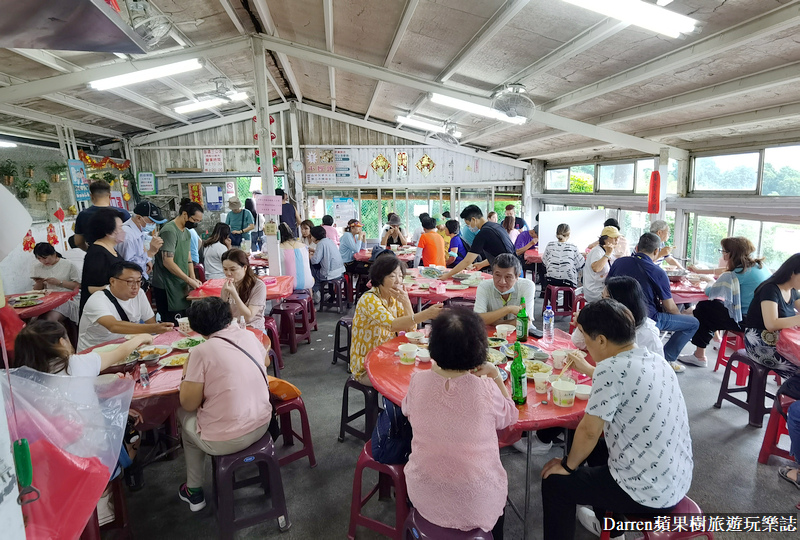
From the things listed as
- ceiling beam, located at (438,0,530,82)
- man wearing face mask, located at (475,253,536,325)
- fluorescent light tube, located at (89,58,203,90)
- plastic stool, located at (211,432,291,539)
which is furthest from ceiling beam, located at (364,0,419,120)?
plastic stool, located at (211,432,291,539)

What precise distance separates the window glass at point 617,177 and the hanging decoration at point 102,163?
10.3m

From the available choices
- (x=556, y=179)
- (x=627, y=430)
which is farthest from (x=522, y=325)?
(x=556, y=179)

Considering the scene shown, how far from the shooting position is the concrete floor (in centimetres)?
249

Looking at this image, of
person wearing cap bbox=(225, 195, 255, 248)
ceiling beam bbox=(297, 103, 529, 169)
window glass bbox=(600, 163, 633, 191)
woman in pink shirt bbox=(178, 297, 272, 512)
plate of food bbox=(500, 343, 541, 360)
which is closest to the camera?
woman in pink shirt bbox=(178, 297, 272, 512)

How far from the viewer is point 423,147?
10750 mm

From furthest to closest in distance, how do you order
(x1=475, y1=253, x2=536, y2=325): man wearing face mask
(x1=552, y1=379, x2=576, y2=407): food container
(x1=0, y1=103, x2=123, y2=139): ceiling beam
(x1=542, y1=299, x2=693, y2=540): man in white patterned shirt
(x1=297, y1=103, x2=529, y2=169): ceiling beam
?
(x1=297, y1=103, x2=529, y2=169): ceiling beam → (x1=0, y1=103, x2=123, y2=139): ceiling beam → (x1=475, y1=253, x2=536, y2=325): man wearing face mask → (x1=552, y1=379, x2=576, y2=407): food container → (x1=542, y1=299, x2=693, y2=540): man in white patterned shirt

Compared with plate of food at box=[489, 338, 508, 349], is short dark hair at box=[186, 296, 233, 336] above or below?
above

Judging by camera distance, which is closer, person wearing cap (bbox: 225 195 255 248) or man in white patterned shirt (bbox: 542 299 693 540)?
man in white patterned shirt (bbox: 542 299 693 540)

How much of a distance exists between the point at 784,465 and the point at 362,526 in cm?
299

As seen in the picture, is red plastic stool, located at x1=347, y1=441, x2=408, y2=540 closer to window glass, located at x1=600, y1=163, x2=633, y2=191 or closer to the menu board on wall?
window glass, located at x1=600, y1=163, x2=633, y2=191

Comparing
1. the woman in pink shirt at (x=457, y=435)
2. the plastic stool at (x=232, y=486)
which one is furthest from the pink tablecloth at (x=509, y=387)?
the plastic stool at (x=232, y=486)

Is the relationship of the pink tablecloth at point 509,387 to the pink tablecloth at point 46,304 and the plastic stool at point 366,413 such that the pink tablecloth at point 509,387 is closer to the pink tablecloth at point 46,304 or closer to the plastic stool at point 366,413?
the plastic stool at point 366,413

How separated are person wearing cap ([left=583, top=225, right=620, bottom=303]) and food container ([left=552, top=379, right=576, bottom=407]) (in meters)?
3.16

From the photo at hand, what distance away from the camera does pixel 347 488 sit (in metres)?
2.81
